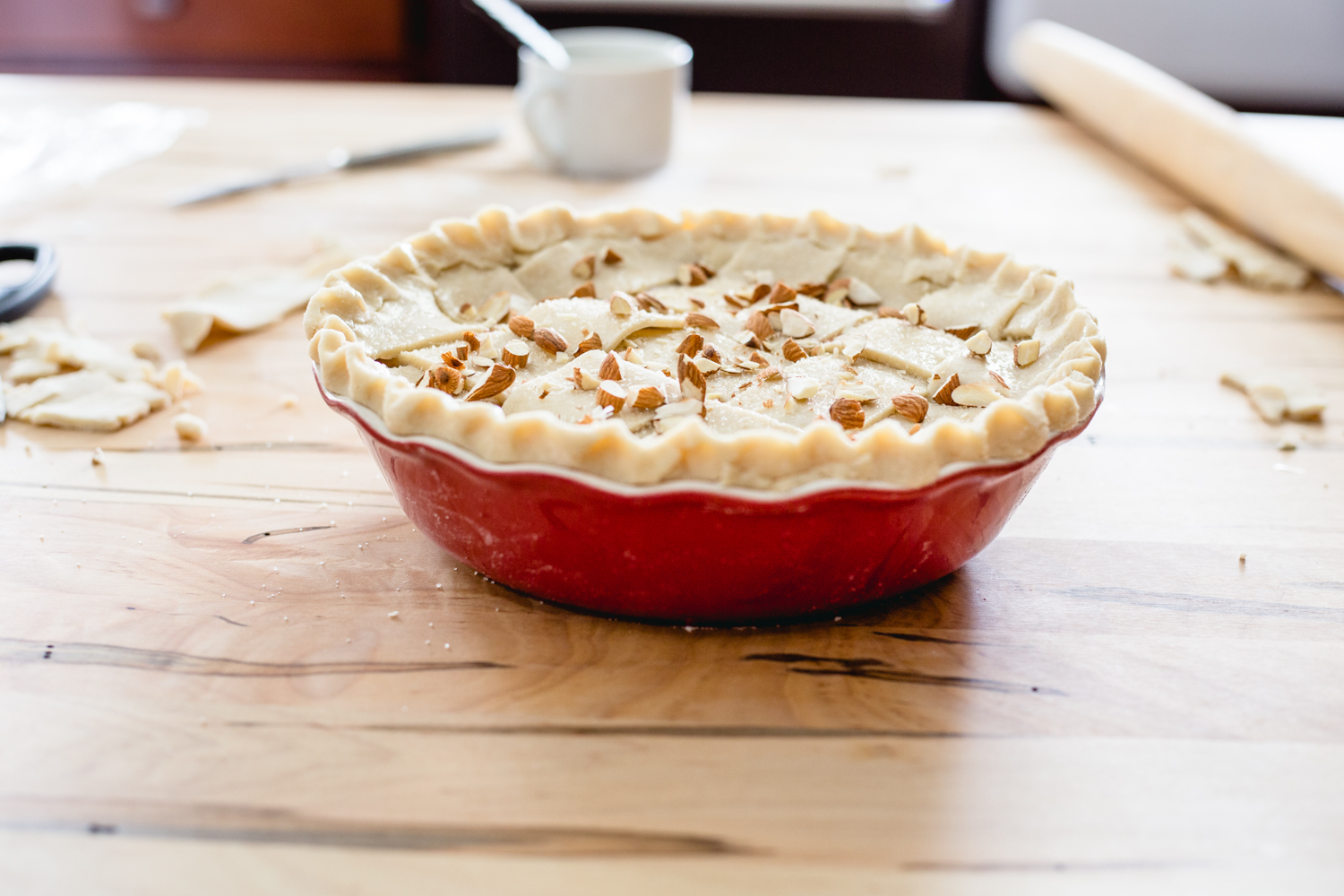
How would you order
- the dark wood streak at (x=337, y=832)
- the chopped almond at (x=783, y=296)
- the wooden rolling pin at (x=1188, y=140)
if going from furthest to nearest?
the wooden rolling pin at (x=1188, y=140) → the chopped almond at (x=783, y=296) → the dark wood streak at (x=337, y=832)

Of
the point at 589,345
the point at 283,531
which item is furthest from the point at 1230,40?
the point at 283,531

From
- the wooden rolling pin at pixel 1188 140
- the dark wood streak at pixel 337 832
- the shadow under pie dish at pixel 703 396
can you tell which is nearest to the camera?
the dark wood streak at pixel 337 832

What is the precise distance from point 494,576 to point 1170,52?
328 centimetres

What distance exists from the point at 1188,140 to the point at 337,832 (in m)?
2.07

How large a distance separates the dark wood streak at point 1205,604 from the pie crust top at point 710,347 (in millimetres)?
214

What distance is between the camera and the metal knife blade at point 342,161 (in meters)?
2.15

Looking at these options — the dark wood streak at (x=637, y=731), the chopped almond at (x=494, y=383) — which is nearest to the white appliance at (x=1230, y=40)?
the chopped almond at (x=494, y=383)

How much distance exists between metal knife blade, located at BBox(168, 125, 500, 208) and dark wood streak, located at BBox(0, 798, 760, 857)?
1.57 m

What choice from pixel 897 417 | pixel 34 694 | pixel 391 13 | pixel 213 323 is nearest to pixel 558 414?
pixel 897 417

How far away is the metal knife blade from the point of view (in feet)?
7.04

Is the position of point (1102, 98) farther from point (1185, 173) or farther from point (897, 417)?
point (897, 417)

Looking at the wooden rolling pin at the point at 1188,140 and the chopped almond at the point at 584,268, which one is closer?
the chopped almond at the point at 584,268

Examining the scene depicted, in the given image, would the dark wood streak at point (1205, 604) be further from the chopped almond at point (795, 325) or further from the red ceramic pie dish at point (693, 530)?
the chopped almond at point (795, 325)

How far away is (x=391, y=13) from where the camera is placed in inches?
160
